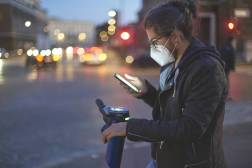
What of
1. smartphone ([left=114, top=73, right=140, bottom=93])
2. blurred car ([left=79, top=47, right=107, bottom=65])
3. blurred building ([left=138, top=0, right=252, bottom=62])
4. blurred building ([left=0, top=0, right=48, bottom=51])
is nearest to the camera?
smartphone ([left=114, top=73, right=140, bottom=93])

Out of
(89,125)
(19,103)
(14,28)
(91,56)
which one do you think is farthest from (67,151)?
(14,28)

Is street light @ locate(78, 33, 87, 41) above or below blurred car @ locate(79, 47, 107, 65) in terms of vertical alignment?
below

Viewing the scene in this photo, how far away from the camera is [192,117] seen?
2564 mm

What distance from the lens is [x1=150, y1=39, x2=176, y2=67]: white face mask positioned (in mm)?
2754

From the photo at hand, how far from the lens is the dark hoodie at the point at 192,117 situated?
258cm

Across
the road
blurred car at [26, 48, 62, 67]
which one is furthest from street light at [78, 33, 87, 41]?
the road

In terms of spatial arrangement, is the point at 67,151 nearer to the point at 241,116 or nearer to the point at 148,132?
the point at 241,116

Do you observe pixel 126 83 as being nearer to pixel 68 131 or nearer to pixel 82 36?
pixel 68 131

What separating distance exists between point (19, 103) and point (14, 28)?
1896 inches

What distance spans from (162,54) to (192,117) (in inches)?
14.9

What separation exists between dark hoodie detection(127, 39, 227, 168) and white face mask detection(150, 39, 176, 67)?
9cm

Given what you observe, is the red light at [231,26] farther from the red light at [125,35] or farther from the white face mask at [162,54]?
the red light at [125,35]

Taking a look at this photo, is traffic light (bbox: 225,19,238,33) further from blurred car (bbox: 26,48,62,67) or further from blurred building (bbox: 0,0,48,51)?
blurred building (bbox: 0,0,48,51)

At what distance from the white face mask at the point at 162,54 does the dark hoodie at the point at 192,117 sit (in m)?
0.09
